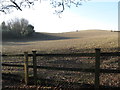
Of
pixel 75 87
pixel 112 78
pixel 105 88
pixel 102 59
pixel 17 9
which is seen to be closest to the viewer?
pixel 105 88

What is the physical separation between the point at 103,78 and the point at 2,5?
13770mm

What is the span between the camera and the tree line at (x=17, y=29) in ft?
285

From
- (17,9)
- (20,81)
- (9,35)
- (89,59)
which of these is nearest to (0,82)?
(20,81)

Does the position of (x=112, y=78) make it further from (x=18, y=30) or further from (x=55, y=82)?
(x=18, y=30)

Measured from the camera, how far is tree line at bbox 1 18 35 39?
8681 centimetres

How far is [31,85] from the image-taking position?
891cm

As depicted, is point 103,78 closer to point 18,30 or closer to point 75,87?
point 75,87

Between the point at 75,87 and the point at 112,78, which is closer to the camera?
the point at 75,87

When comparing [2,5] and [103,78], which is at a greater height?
[2,5]

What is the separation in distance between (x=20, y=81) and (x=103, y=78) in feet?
13.0

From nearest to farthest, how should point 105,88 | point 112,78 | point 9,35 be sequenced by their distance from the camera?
point 105,88 → point 112,78 → point 9,35

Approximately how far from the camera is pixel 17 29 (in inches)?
3607

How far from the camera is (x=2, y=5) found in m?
19.4

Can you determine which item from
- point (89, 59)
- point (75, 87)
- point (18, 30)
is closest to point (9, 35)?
point (18, 30)
